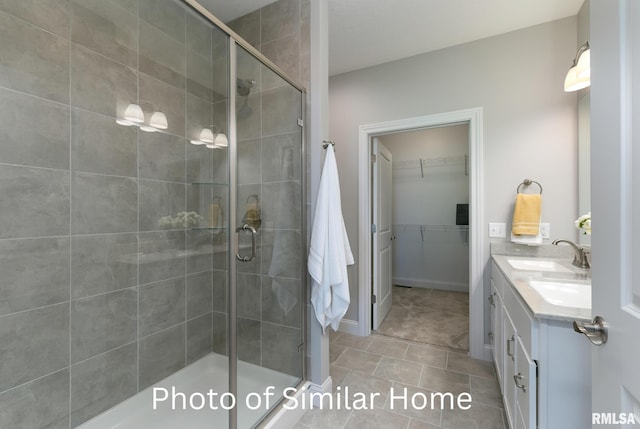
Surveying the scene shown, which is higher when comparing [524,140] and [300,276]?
[524,140]

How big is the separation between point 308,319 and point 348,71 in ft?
7.99

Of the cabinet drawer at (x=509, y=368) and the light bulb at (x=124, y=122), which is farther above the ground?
the light bulb at (x=124, y=122)

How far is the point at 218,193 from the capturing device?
5.66ft

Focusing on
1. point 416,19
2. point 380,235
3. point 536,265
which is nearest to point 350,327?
point 380,235

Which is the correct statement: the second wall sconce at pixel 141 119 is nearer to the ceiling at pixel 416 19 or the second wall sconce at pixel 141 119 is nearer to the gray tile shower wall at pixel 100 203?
the gray tile shower wall at pixel 100 203

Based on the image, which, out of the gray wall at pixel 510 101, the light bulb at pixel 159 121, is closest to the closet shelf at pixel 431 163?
the gray wall at pixel 510 101

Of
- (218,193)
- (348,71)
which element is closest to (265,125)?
(218,193)

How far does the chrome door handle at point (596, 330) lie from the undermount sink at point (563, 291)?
0.67 m

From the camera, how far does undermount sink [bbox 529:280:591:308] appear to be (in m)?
1.34

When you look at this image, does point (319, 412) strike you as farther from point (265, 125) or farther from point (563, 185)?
point (563, 185)

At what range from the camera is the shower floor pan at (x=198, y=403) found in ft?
5.04

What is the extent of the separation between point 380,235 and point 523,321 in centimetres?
184

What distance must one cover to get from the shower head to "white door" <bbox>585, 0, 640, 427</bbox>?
1.49 metres

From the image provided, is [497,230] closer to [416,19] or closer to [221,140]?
[416,19]
